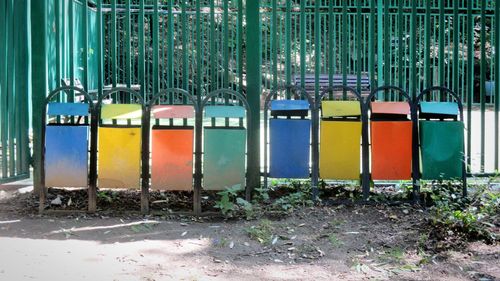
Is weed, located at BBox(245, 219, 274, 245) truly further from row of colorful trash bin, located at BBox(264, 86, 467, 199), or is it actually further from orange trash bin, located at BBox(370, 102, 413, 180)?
orange trash bin, located at BBox(370, 102, 413, 180)

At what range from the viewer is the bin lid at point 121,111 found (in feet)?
21.7

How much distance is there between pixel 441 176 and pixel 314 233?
1746mm

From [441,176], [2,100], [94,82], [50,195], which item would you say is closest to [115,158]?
[50,195]

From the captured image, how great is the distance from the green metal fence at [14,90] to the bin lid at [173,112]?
5.28 ft

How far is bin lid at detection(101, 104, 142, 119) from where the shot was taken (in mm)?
6605

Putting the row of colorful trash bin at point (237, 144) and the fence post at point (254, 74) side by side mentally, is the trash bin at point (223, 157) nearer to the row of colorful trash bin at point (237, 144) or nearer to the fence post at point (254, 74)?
the row of colorful trash bin at point (237, 144)

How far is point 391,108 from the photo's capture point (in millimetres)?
6875

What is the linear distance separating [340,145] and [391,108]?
650 mm

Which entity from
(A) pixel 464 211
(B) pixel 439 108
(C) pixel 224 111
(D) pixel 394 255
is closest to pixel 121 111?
(C) pixel 224 111

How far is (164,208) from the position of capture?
264 inches

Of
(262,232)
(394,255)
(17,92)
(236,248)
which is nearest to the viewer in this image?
(394,255)

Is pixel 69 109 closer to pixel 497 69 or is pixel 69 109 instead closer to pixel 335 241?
pixel 335 241

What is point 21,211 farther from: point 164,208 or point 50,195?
point 164,208

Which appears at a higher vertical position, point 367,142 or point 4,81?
point 4,81
